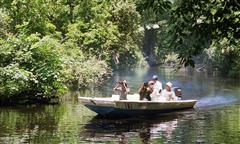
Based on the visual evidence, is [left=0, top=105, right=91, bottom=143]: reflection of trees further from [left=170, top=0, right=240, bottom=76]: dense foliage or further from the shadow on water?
[left=170, top=0, right=240, bottom=76]: dense foliage

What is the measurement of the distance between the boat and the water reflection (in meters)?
0.41

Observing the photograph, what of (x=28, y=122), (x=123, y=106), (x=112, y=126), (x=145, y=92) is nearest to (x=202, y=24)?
(x=112, y=126)

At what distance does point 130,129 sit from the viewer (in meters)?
17.4

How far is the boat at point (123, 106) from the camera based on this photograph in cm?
1964

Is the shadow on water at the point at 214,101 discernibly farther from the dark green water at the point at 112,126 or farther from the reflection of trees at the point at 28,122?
the reflection of trees at the point at 28,122

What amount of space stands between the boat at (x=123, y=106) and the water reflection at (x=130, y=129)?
407 millimetres

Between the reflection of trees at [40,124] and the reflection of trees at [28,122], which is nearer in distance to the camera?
the reflection of trees at [40,124]

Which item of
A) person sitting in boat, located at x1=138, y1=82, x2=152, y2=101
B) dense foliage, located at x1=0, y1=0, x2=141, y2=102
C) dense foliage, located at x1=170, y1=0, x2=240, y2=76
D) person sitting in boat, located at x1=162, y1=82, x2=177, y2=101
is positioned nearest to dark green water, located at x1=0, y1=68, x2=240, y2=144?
person sitting in boat, located at x1=162, y1=82, x2=177, y2=101

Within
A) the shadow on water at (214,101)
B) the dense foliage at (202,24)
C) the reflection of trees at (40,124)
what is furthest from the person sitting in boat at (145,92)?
the dense foliage at (202,24)

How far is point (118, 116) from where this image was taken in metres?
20.4

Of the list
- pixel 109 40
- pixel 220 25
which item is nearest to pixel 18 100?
pixel 109 40

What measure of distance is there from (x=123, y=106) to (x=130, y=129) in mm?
2580

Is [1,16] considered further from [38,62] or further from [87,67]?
[38,62]

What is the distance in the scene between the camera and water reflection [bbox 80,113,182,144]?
15477 mm
